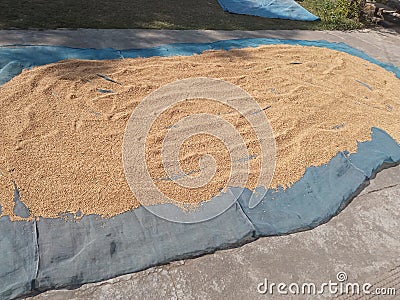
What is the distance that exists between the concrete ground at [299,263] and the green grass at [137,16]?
3.28 metres

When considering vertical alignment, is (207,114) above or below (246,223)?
above

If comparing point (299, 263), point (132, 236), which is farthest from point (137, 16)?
point (299, 263)

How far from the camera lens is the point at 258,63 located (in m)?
4.08

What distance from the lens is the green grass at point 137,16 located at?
4480mm

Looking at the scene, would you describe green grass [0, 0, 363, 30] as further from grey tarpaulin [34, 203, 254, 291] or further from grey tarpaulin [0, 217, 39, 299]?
grey tarpaulin [34, 203, 254, 291]

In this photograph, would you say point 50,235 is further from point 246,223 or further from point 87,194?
point 246,223

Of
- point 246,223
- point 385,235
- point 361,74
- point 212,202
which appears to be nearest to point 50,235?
point 212,202

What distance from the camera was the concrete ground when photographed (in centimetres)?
190

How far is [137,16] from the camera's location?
5.04 metres

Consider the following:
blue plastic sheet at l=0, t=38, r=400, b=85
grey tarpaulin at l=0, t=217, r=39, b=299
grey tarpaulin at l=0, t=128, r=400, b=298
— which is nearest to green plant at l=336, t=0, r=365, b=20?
blue plastic sheet at l=0, t=38, r=400, b=85

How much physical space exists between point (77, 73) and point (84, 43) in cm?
81

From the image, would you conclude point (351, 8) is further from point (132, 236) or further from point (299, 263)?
point (132, 236)

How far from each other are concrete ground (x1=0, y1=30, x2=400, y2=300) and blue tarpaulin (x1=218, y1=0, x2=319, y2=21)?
3654mm

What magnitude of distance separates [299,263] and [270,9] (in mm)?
4825
